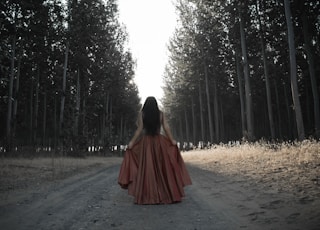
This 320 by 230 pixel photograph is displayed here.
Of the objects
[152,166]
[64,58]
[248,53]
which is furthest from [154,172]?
[248,53]

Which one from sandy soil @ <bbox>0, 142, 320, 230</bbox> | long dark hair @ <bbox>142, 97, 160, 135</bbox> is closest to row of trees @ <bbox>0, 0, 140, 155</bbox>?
sandy soil @ <bbox>0, 142, 320, 230</bbox>

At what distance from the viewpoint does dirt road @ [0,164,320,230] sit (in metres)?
4.16

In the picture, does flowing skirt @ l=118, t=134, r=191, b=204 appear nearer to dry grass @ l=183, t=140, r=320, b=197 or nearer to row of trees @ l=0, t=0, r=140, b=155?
dry grass @ l=183, t=140, r=320, b=197

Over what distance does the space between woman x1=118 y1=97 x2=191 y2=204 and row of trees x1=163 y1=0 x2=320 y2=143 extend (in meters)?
11.4

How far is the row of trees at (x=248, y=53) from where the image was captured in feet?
66.7

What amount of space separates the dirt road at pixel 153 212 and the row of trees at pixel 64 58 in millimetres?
14235

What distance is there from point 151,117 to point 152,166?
1.09 meters

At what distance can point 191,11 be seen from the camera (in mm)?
28078

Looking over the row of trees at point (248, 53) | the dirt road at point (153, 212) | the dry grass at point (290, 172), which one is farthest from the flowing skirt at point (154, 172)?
the row of trees at point (248, 53)

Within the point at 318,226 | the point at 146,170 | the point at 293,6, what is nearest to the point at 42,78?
the point at 293,6

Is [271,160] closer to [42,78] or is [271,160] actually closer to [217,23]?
[217,23]

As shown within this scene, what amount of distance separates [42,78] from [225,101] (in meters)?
27.0

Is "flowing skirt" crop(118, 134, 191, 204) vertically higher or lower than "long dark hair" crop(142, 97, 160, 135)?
lower

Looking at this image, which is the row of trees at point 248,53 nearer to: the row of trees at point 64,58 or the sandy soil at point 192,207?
the row of trees at point 64,58
